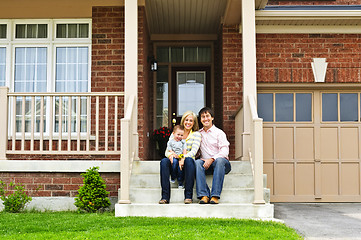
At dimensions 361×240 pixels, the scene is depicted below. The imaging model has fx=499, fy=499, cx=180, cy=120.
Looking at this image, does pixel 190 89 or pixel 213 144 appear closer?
pixel 213 144

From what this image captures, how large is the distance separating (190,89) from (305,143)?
9.24 feet

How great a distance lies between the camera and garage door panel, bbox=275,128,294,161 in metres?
9.17

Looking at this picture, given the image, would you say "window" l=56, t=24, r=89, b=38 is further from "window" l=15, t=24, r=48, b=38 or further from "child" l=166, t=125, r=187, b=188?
"child" l=166, t=125, r=187, b=188

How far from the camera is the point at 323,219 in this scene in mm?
6594

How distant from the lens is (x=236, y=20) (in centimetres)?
908

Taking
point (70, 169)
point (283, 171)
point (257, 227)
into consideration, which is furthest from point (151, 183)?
point (283, 171)

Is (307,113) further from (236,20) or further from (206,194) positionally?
(206,194)

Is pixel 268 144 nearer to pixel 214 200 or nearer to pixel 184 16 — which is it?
pixel 184 16

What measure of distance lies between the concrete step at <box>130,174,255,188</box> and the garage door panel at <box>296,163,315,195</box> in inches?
101

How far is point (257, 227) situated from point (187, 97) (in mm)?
5597

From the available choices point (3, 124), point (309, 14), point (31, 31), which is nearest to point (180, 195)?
point (3, 124)

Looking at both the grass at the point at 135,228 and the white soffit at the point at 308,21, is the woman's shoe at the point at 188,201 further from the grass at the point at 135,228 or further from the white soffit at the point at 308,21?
the white soffit at the point at 308,21

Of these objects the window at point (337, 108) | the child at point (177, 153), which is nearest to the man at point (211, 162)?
the child at point (177, 153)

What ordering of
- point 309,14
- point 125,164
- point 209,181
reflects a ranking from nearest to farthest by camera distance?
1. point 125,164
2. point 209,181
3. point 309,14
